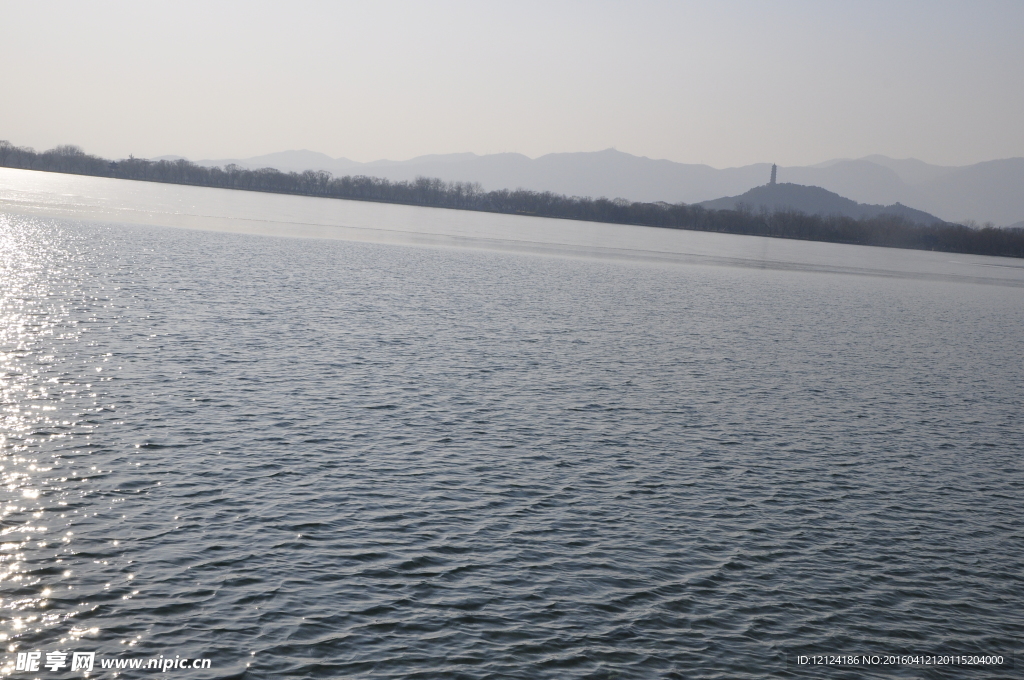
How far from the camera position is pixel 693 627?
13.8 m

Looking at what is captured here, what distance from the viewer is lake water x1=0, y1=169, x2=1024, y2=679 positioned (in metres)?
13.0

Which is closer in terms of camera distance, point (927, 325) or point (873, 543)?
point (873, 543)

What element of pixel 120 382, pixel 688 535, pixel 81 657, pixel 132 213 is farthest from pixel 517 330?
pixel 132 213

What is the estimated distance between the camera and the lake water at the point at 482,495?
1296 cm

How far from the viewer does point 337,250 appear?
8969 cm

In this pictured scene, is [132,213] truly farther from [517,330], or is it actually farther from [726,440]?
[726,440]

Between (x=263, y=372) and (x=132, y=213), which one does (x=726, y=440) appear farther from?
(x=132, y=213)

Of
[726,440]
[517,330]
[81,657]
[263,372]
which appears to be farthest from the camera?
[517,330]

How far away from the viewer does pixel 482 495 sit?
62.6ft

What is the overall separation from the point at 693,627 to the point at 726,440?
12372 mm

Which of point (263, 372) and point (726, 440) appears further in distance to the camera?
point (263, 372)

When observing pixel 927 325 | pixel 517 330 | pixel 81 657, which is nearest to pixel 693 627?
pixel 81 657

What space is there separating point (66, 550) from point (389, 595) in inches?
242

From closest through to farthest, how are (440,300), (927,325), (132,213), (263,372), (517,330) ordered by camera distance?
(263,372)
(517,330)
(440,300)
(927,325)
(132,213)
